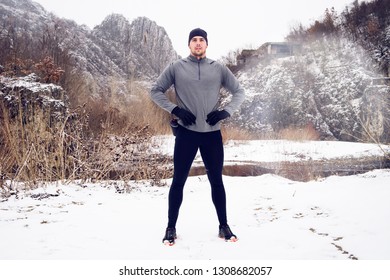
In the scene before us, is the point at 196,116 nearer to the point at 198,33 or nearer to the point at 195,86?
the point at 195,86

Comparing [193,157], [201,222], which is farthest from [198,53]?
[201,222]

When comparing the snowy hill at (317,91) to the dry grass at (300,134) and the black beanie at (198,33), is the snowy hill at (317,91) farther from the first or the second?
the black beanie at (198,33)

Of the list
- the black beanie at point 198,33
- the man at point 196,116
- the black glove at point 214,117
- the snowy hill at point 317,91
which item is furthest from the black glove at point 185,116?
the snowy hill at point 317,91

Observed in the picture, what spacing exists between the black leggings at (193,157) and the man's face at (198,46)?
598 millimetres

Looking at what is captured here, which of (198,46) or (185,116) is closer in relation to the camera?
(185,116)

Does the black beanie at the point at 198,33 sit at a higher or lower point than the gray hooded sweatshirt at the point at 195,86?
higher

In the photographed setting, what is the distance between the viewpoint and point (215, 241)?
7.75 ft

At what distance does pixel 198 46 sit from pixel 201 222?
5.33 ft

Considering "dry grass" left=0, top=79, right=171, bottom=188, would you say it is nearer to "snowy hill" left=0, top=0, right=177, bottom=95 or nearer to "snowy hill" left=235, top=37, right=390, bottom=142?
"snowy hill" left=0, top=0, right=177, bottom=95

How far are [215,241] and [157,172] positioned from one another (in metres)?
2.99

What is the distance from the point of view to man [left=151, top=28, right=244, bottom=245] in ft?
7.64

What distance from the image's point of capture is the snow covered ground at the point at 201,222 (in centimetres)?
209

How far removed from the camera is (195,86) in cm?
234

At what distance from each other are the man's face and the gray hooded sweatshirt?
0.16ft
